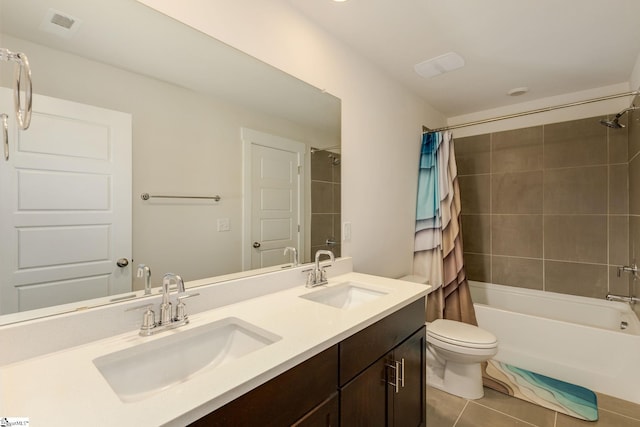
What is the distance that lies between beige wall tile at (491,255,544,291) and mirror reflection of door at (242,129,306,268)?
2.39 meters

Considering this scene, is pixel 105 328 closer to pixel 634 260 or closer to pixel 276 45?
pixel 276 45

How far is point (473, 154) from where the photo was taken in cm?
311

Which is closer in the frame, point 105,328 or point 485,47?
point 105,328

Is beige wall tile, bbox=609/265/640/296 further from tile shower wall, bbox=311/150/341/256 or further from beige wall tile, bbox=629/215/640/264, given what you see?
tile shower wall, bbox=311/150/341/256

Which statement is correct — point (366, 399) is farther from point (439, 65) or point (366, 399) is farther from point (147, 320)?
point (439, 65)

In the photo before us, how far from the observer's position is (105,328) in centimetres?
88

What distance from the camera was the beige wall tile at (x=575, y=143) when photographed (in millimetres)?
2477

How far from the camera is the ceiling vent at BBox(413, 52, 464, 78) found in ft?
6.49

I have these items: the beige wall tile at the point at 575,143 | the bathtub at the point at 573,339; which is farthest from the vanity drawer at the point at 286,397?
the beige wall tile at the point at 575,143

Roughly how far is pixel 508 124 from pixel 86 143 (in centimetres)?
336

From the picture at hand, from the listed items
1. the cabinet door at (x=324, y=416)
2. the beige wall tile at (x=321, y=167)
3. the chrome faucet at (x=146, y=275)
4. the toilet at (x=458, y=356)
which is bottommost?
the toilet at (x=458, y=356)

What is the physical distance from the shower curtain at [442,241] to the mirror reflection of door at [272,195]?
147 cm

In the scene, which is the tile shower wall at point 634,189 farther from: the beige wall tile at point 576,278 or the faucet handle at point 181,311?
the faucet handle at point 181,311

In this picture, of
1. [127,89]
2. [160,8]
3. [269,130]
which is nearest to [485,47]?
[269,130]
